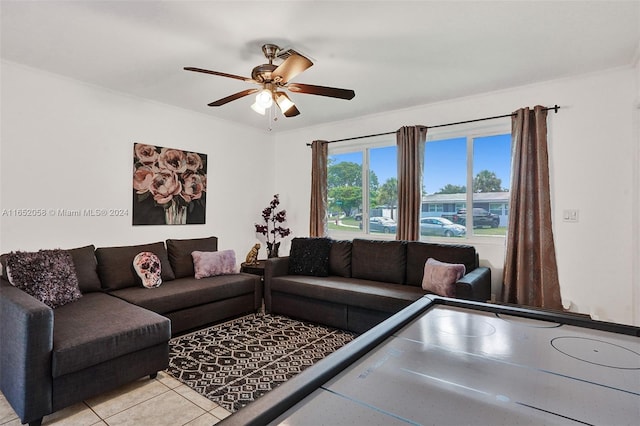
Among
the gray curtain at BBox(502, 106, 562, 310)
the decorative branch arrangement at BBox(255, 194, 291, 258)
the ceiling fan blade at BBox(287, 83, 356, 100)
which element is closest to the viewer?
the ceiling fan blade at BBox(287, 83, 356, 100)

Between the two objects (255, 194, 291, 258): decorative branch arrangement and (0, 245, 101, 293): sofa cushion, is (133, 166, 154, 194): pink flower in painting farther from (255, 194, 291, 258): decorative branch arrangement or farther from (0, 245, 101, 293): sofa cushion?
(255, 194, 291, 258): decorative branch arrangement

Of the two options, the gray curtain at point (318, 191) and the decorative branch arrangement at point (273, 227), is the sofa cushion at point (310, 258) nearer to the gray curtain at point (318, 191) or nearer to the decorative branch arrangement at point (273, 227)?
the gray curtain at point (318, 191)

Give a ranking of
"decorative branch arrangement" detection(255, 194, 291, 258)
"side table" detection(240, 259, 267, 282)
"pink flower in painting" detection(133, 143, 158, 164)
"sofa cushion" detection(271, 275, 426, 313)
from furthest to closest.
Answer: "decorative branch arrangement" detection(255, 194, 291, 258) → "side table" detection(240, 259, 267, 282) → "pink flower in painting" detection(133, 143, 158, 164) → "sofa cushion" detection(271, 275, 426, 313)

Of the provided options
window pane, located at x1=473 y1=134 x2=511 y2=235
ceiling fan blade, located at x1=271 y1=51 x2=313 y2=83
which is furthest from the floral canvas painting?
window pane, located at x1=473 y1=134 x2=511 y2=235

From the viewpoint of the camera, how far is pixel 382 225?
4.47 meters

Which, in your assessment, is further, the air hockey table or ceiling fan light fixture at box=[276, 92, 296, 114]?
ceiling fan light fixture at box=[276, 92, 296, 114]

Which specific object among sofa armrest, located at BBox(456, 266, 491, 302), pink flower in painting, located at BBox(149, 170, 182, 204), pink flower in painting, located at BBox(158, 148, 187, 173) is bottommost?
sofa armrest, located at BBox(456, 266, 491, 302)

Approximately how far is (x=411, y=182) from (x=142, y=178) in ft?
10.2

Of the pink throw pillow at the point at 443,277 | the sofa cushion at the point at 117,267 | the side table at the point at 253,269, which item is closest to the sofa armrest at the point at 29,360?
the sofa cushion at the point at 117,267

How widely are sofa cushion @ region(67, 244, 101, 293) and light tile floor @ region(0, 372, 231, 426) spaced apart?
39.9 inches

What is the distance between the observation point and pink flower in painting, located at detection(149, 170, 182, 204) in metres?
3.88

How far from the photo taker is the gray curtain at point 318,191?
188 inches

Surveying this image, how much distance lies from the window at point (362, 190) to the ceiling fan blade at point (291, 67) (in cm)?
234

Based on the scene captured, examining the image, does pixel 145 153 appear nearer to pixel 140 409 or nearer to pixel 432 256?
pixel 140 409
